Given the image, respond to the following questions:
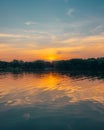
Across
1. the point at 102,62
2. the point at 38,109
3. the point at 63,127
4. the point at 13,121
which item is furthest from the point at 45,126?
the point at 102,62

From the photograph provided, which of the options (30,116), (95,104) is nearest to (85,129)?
(30,116)

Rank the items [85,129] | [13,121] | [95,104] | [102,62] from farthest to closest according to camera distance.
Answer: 1. [102,62]
2. [95,104]
3. [13,121]
4. [85,129]

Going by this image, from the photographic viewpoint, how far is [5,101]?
2970cm

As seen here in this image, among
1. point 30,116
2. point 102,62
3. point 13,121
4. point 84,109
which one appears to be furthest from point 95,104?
point 102,62

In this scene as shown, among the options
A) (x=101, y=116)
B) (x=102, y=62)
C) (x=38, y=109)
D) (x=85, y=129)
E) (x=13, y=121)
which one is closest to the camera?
(x=85, y=129)

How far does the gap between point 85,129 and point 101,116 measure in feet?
14.5

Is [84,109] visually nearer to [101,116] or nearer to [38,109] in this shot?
[101,116]

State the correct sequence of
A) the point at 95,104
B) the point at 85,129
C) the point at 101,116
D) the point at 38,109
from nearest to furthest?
the point at 85,129 < the point at 101,116 < the point at 38,109 < the point at 95,104

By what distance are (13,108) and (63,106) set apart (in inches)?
232

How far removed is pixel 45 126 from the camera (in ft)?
63.6

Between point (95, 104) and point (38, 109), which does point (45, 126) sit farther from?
point (95, 104)

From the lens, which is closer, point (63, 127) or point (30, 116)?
point (63, 127)

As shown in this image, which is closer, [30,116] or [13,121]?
[13,121]

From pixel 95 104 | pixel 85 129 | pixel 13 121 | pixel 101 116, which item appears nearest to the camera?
pixel 85 129
